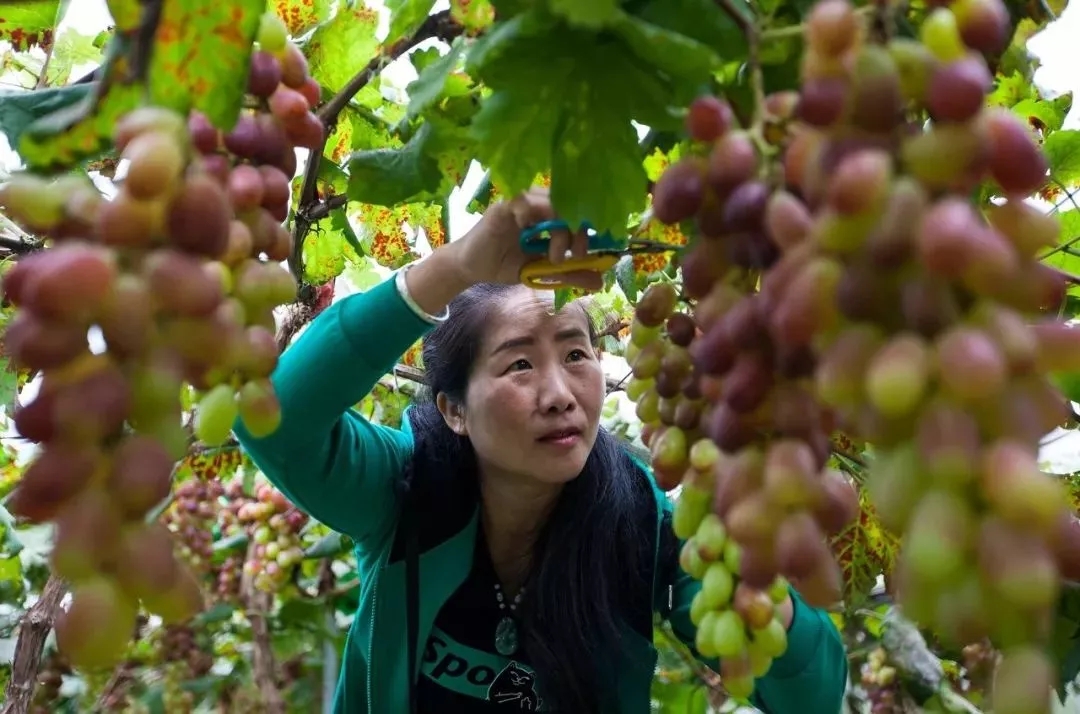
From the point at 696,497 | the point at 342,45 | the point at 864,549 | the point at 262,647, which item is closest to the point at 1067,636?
the point at 864,549

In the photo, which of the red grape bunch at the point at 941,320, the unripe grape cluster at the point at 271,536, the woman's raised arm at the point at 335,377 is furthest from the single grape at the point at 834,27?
the unripe grape cluster at the point at 271,536

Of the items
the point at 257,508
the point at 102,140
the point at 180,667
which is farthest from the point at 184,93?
the point at 180,667

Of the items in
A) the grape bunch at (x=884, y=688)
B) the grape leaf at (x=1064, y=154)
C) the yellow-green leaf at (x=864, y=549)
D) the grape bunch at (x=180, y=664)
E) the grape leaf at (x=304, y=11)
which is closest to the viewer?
the grape leaf at (x=1064, y=154)

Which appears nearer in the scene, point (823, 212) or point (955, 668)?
point (823, 212)

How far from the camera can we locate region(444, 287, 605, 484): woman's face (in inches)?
42.5

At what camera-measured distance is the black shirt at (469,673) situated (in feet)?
4.08

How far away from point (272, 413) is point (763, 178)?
0.71 ft

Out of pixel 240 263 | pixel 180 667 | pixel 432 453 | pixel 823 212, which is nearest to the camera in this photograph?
pixel 823 212

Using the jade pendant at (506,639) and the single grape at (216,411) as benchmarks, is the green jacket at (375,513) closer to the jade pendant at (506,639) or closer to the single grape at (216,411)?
the jade pendant at (506,639)

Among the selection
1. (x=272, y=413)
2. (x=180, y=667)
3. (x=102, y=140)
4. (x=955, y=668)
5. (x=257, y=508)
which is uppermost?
(x=102, y=140)

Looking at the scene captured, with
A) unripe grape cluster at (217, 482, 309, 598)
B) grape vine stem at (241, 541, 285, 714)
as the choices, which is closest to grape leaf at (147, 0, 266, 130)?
unripe grape cluster at (217, 482, 309, 598)

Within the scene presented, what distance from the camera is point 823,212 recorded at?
255mm

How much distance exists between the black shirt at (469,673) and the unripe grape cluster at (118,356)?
39.6 inches

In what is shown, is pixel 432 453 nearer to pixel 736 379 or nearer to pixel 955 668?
pixel 736 379
